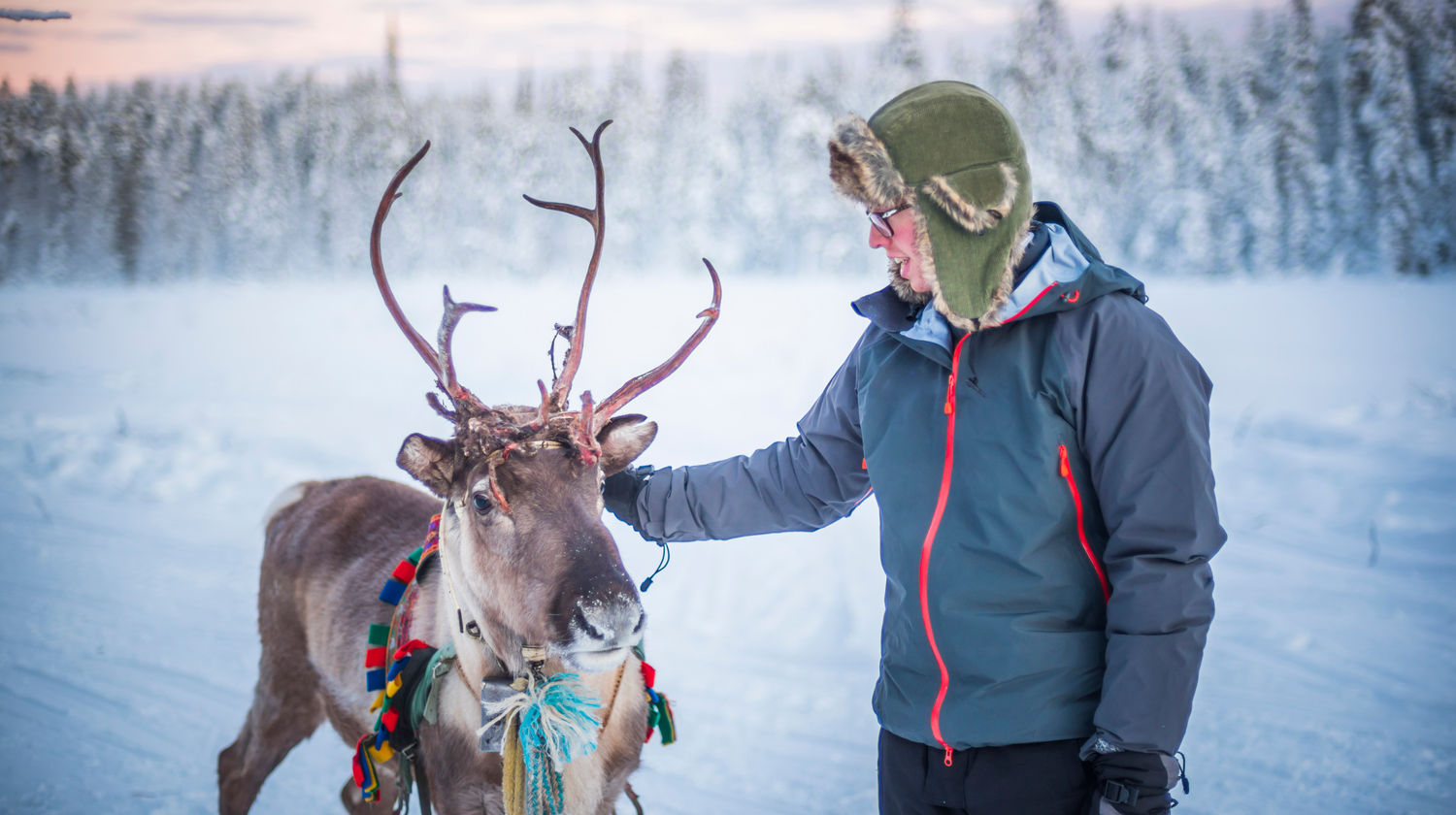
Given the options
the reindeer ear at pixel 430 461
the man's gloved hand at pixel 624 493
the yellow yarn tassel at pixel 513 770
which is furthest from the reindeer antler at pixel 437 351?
the yellow yarn tassel at pixel 513 770

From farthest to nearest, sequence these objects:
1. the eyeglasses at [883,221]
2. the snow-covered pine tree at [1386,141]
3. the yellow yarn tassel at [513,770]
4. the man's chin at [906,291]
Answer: the snow-covered pine tree at [1386,141] < the yellow yarn tassel at [513,770] < the man's chin at [906,291] < the eyeglasses at [883,221]

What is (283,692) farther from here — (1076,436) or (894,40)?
(894,40)

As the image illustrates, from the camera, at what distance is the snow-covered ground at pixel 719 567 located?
3.98 m

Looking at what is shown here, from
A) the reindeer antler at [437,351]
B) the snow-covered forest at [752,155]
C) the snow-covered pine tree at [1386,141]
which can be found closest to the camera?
the reindeer antler at [437,351]

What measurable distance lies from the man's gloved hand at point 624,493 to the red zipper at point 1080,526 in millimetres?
1336

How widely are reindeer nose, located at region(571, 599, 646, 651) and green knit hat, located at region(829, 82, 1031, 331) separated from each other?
1035 mm

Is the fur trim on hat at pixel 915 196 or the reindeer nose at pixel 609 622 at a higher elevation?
the fur trim on hat at pixel 915 196

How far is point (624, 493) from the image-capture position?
2.61m

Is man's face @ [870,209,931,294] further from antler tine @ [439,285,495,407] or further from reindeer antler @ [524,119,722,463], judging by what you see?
antler tine @ [439,285,495,407]

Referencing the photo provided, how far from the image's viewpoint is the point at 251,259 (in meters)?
21.7

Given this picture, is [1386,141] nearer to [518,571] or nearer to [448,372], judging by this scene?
[448,372]

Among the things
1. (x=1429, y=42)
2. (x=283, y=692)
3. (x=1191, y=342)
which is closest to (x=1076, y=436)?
(x=283, y=692)

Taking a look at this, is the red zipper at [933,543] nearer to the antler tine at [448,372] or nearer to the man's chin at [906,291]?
the man's chin at [906,291]

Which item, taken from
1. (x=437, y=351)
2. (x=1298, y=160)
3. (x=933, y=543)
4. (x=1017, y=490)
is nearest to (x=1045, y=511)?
(x=1017, y=490)
